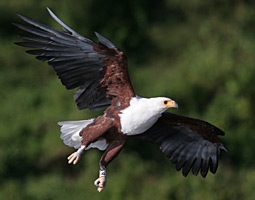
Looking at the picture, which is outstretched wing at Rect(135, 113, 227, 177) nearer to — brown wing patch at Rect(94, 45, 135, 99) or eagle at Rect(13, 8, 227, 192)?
eagle at Rect(13, 8, 227, 192)

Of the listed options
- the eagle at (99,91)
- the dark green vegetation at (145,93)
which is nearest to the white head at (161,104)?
the eagle at (99,91)

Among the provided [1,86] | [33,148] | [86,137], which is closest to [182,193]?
[33,148]

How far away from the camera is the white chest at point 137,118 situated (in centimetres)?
1002

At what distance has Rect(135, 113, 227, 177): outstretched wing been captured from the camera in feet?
35.7

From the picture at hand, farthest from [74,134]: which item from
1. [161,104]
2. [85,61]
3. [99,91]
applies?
[161,104]

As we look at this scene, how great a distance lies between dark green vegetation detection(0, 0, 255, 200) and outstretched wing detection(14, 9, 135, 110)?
5.80m

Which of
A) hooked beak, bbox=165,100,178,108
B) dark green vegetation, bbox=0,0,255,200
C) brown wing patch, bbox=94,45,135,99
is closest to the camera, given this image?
hooked beak, bbox=165,100,178,108

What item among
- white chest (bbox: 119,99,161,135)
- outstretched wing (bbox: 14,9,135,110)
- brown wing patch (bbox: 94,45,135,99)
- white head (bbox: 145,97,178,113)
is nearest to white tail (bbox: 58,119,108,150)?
outstretched wing (bbox: 14,9,135,110)

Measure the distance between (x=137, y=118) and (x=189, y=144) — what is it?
3.70 feet

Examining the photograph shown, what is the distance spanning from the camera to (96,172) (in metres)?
16.5

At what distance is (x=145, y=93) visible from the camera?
17.2 m

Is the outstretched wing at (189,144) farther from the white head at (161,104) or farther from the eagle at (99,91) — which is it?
the white head at (161,104)

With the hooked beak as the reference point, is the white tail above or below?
below

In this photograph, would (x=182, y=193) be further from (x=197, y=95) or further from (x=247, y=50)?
(x=247, y=50)
